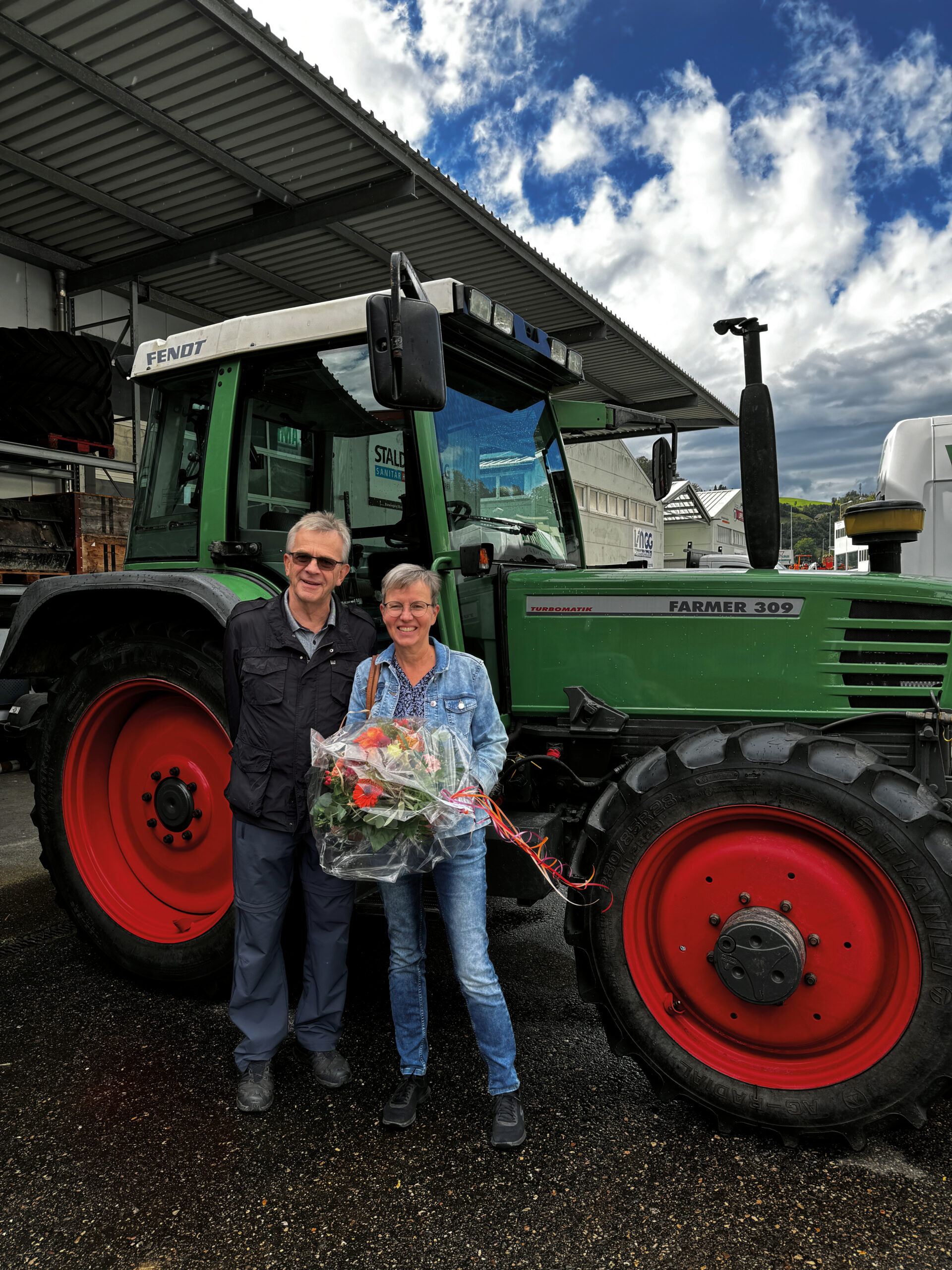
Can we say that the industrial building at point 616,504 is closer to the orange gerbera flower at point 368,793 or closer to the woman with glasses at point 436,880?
the woman with glasses at point 436,880

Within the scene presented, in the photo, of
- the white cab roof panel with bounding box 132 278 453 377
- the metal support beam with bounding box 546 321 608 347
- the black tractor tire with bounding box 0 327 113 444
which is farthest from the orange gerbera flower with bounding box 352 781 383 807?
the metal support beam with bounding box 546 321 608 347

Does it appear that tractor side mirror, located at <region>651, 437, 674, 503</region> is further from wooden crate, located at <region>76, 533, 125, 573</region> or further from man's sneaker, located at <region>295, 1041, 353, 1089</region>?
wooden crate, located at <region>76, 533, 125, 573</region>

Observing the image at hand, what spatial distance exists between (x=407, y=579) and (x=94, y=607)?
1718 mm

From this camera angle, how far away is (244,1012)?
2.76m

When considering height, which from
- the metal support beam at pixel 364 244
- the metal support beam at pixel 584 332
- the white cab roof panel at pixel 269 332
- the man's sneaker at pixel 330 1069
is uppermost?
the metal support beam at pixel 364 244

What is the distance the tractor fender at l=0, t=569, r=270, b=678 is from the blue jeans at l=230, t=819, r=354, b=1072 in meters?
0.78

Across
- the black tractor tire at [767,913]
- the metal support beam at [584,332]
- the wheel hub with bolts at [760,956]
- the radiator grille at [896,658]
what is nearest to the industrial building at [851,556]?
the radiator grille at [896,658]

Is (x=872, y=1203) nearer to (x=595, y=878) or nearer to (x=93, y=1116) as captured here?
(x=595, y=878)

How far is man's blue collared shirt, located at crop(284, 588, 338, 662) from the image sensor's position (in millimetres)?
2734

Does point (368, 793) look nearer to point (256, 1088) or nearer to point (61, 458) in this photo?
point (256, 1088)

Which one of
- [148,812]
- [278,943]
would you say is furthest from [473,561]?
[148,812]

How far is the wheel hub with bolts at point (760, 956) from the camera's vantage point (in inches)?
96.1

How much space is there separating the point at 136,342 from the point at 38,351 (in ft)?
6.22

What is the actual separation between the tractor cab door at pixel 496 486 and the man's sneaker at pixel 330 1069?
128 centimetres
